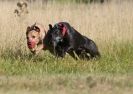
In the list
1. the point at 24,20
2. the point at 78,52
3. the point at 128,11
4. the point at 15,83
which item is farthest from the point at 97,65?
the point at 128,11

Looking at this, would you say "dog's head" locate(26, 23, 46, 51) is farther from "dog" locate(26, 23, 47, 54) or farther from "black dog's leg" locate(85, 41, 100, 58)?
"black dog's leg" locate(85, 41, 100, 58)

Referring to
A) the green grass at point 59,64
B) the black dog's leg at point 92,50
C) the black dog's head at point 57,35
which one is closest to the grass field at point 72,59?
the green grass at point 59,64

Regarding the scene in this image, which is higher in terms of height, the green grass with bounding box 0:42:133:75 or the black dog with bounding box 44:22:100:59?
the black dog with bounding box 44:22:100:59

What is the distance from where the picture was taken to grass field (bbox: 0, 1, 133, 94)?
7403 mm

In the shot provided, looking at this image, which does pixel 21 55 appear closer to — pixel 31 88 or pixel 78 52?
pixel 78 52

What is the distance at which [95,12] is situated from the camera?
15523 mm

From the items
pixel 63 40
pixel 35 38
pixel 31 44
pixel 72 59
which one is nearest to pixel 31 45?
pixel 31 44

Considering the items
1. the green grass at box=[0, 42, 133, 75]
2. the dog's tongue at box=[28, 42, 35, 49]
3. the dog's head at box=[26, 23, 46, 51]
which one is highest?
the dog's head at box=[26, 23, 46, 51]

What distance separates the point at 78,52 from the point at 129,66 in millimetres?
1299

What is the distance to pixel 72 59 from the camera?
10695 millimetres

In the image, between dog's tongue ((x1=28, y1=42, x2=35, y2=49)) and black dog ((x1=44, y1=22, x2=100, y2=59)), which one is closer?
black dog ((x1=44, y1=22, x2=100, y2=59))

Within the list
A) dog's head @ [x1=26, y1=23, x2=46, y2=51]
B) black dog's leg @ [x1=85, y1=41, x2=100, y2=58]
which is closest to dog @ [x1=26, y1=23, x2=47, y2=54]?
dog's head @ [x1=26, y1=23, x2=46, y2=51]

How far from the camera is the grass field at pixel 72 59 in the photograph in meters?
7.40

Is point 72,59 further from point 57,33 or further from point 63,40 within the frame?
point 57,33
